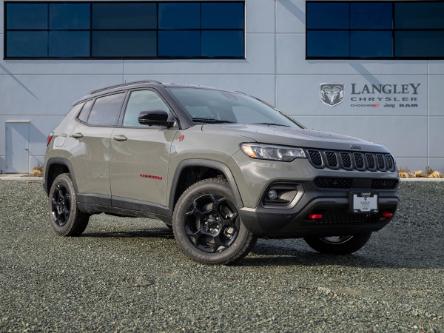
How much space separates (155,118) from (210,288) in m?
2.05

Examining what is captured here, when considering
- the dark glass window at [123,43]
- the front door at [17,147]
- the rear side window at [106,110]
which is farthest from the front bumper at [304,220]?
the front door at [17,147]

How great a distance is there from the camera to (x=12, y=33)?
23875mm

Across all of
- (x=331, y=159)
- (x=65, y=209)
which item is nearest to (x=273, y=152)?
(x=331, y=159)

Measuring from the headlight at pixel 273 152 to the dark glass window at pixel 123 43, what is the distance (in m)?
19.1

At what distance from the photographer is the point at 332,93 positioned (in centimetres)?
2298

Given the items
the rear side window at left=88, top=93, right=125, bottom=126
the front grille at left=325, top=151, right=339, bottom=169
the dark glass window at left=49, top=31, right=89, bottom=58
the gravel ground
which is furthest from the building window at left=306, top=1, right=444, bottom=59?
the front grille at left=325, top=151, right=339, bottom=169

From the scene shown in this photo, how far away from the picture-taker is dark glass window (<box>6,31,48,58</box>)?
23.8 metres

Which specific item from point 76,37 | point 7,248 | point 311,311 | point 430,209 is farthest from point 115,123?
point 76,37

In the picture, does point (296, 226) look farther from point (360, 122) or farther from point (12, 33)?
point (12, 33)

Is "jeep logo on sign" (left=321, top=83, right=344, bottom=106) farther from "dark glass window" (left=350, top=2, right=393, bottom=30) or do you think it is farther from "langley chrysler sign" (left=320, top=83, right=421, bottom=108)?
"dark glass window" (left=350, top=2, right=393, bottom=30)

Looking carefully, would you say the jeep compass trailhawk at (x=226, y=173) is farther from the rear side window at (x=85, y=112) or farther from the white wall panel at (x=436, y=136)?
the white wall panel at (x=436, y=136)

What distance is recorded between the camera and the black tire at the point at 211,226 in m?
5.36

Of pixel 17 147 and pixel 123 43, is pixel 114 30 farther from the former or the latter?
pixel 17 147

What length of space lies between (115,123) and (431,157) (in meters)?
18.4
